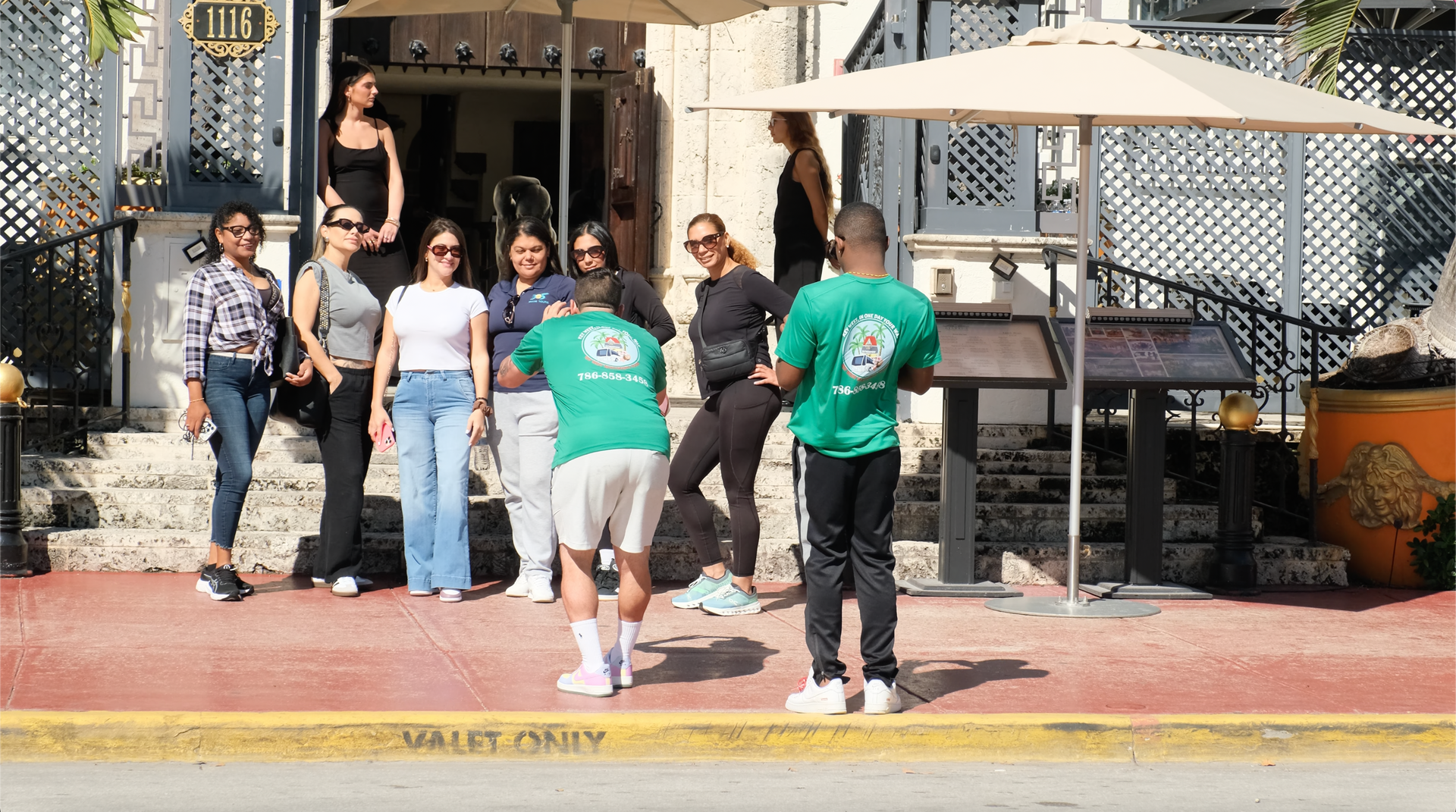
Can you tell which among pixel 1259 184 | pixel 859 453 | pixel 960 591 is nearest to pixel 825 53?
pixel 1259 184

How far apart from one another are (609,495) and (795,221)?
13.8ft

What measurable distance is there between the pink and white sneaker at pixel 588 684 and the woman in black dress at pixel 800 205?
4.00 metres

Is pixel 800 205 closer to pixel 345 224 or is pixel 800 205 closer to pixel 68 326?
pixel 345 224

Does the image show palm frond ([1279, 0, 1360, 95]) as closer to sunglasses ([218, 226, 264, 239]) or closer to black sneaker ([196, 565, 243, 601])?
sunglasses ([218, 226, 264, 239])

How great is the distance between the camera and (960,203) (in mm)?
10328

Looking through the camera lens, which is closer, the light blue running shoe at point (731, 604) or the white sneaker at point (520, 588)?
the light blue running shoe at point (731, 604)

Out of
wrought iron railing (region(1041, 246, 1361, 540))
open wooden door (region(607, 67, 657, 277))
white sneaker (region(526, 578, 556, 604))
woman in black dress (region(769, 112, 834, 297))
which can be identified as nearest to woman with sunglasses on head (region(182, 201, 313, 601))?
white sneaker (region(526, 578, 556, 604))

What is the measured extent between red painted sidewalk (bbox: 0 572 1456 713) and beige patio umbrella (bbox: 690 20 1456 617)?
3.03 ft

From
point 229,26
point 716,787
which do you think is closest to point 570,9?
point 229,26

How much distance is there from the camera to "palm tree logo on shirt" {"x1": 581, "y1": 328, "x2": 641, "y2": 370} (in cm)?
569

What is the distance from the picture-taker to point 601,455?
220 inches

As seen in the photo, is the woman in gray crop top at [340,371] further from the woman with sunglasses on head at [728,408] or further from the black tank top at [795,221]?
the black tank top at [795,221]

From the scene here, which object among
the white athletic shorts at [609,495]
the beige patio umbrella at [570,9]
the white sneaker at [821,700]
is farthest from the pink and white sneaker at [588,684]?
the beige patio umbrella at [570,9]

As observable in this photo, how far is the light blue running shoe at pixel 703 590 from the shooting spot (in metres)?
7.76
